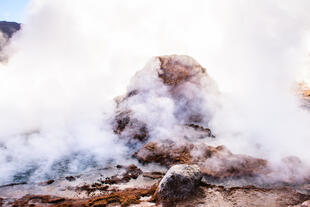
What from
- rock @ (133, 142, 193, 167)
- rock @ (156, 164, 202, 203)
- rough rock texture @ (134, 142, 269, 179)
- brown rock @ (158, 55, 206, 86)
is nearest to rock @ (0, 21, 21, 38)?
brown rock @ (158, 55, 206, 86)

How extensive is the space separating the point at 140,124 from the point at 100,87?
11402 millimetres

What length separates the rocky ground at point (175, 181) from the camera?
340 inches

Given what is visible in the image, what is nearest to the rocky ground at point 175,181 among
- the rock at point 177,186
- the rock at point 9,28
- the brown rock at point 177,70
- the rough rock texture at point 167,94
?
the rock at point 177,186

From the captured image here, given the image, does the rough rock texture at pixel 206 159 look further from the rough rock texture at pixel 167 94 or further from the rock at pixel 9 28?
the rock at pixel 9 28

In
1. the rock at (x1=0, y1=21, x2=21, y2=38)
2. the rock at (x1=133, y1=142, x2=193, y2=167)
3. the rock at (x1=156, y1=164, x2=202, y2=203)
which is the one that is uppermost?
the rock at (x1=0, y1=21, x2=21, y2=38)

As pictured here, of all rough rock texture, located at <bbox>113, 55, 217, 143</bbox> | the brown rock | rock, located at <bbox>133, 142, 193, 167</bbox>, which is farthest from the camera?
the brown rock

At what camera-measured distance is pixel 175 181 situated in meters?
8.77

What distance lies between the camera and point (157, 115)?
15406mm

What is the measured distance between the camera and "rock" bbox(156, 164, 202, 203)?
8.59 meters

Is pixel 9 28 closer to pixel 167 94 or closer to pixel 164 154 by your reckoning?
pixel 167 94

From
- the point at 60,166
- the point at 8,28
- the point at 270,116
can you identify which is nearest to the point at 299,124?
the point at 270,116

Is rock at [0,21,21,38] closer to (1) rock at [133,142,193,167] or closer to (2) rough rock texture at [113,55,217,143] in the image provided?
(2) rough rock texture at [113,55,217,143]

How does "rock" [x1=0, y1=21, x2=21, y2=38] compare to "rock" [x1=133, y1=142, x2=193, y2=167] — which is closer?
"rock" [x1=133, y1=142, x2=193, y2=167]

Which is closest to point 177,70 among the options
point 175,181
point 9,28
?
point 175,181
